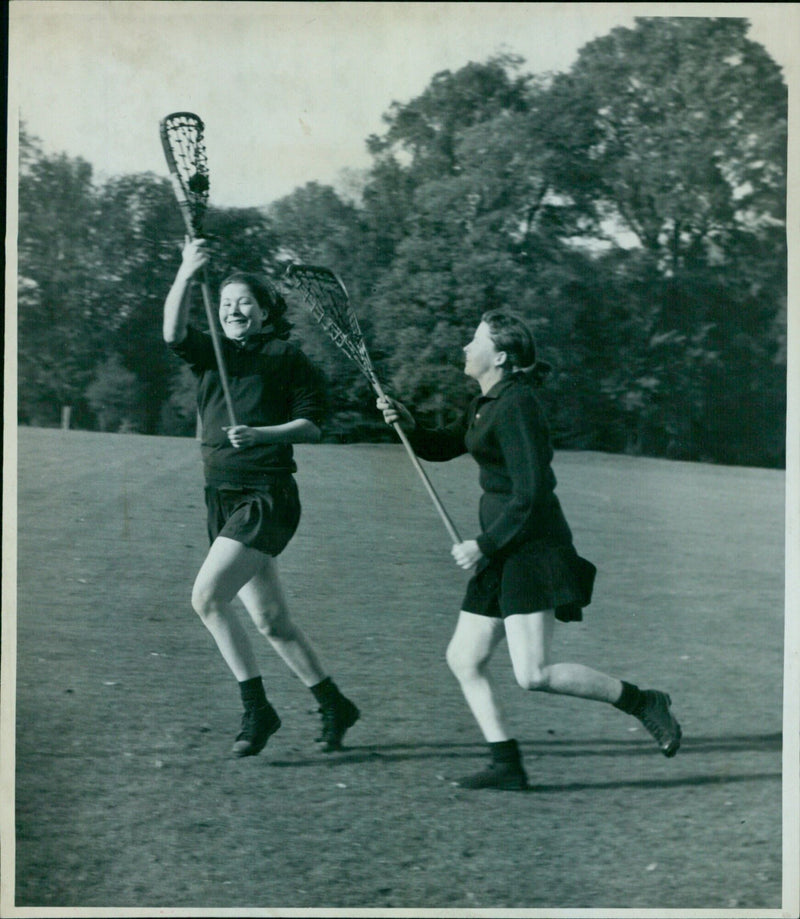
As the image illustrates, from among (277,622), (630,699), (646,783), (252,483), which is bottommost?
(646,783)

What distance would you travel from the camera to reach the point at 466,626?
530 cm

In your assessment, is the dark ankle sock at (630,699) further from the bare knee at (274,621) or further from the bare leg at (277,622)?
the bare knee at (274,621)

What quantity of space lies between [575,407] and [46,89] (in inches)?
108

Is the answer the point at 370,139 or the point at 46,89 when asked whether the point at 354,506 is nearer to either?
the point at 370,139

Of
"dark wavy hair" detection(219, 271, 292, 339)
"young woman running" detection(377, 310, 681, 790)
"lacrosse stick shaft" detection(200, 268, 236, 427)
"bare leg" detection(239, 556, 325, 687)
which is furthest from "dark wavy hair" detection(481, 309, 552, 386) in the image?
"bare leg" detection(239, 556, 325, 687)

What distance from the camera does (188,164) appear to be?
17.8 ft

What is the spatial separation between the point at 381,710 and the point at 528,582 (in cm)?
91

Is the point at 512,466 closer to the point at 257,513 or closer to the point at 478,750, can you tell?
the point at 257,513

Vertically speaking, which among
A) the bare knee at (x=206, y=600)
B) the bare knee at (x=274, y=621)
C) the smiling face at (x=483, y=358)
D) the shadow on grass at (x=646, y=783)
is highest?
the smiling face at (x=483, y=358)

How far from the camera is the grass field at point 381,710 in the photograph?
5.20 m

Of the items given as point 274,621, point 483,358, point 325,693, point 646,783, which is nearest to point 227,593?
point 274,621

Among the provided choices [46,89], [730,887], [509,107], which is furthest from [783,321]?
[46,89]

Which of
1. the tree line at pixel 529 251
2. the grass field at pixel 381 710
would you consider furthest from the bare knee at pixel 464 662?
the tree line at pixel 529 251

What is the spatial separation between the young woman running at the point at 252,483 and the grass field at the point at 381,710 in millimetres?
90
